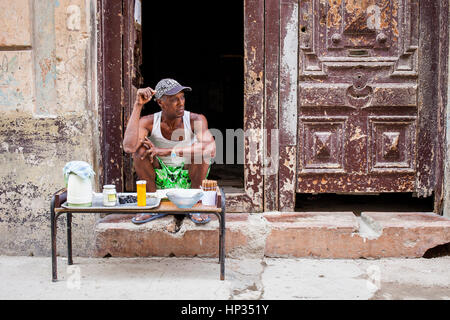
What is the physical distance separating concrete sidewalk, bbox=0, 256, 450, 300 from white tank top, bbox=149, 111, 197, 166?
84 centimetres

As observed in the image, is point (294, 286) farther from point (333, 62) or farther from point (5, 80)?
point (5, 80)

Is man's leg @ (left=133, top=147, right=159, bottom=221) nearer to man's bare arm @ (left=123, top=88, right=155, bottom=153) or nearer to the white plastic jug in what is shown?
man's bare arm @ (left=123, top=88, right=155, bottom=153)

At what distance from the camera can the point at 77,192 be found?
2.89m

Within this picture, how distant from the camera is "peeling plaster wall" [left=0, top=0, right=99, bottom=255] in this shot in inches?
142

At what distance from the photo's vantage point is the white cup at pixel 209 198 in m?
3.02

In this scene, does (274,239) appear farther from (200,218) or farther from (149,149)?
(149,149)

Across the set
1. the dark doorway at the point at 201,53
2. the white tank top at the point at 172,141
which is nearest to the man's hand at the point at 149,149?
the white tank top at the point at 172,141

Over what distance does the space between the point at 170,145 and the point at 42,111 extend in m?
1.13

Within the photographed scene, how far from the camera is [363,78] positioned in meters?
3.91

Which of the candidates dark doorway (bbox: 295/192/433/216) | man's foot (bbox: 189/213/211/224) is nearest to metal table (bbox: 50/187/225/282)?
man's foot (bbox: 189/213/211/224)

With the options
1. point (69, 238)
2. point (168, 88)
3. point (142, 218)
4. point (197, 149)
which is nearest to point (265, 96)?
point (197, 149)

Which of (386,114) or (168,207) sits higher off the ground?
(386,114)
